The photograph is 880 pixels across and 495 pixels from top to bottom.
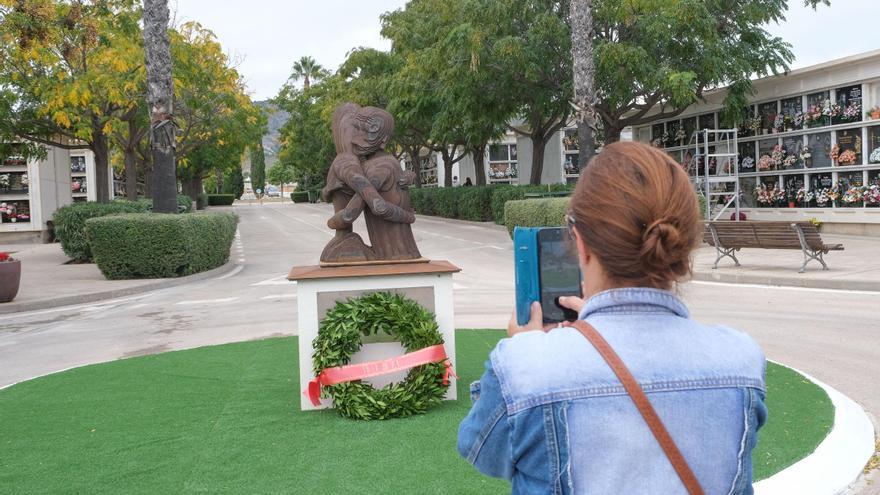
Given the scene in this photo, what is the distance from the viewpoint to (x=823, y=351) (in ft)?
27.0

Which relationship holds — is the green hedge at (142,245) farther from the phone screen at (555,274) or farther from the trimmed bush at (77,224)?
the phone screen at (555,274)

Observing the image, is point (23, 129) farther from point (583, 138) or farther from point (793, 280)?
point (793, 280)

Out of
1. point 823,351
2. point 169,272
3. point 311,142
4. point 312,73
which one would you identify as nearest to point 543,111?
point 169,272

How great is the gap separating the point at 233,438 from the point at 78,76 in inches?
764

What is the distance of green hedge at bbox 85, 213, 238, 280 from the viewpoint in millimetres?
16859

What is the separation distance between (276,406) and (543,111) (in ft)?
76.4

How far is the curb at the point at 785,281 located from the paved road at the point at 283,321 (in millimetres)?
395

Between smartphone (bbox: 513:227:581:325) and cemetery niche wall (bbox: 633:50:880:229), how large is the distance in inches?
703

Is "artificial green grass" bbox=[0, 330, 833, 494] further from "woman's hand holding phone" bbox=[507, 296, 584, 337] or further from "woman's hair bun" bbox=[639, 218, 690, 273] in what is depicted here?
"woman's hair bun" bbox=[639, 218, 690, 273]

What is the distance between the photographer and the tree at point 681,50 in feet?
71.6

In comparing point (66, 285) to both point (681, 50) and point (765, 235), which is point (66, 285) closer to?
point (765, 235)

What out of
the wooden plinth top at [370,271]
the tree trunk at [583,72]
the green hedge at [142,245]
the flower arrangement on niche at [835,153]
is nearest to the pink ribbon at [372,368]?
the wooden plinth top at [370,271]

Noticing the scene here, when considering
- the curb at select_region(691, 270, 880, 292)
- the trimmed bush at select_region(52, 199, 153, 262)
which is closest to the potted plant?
the trimmed bush at select_region(52, 199, 153, 262)

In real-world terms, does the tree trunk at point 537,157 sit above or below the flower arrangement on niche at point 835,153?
above
